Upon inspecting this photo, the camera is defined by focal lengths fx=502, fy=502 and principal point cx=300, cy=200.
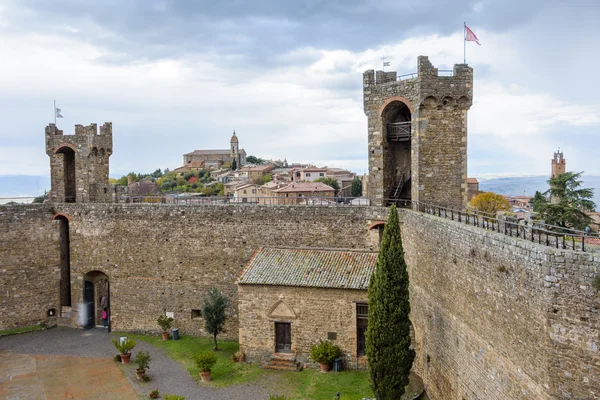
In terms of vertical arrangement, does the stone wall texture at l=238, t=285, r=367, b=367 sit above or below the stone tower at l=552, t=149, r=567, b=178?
below

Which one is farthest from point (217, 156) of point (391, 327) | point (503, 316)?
point (503, 316)

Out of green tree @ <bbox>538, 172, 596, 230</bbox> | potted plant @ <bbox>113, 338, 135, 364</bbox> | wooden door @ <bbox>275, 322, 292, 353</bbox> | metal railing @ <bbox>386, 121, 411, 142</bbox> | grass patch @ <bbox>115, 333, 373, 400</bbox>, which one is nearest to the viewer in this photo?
grass patch @ <bbox>115, 333, 373, 400</bbox>

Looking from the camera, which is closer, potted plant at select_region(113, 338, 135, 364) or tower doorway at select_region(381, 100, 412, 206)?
potted plant at select_region(113, 338, 135, 364)

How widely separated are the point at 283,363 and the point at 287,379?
105 cm

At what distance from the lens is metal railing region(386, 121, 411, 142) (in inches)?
870

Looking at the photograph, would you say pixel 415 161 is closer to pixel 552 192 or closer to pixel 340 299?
pixel 340 299

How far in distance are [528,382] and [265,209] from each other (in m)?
15.6

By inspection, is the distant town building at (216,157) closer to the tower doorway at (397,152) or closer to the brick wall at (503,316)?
the tower doorway at (397,152)

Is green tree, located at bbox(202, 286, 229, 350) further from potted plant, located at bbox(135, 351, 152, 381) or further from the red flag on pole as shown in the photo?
the red flag on pole

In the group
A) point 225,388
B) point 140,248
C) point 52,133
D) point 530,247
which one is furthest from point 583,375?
point 52,133

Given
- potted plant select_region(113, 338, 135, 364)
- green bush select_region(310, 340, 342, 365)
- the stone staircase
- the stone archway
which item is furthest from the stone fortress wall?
the stone staircase

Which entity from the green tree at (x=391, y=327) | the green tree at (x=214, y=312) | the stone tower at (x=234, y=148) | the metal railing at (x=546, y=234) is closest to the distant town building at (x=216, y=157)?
the stone tower at (x=234, y=148)

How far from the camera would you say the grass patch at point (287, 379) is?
18.2 meters

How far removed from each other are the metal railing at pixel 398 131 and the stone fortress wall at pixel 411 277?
132 inches
